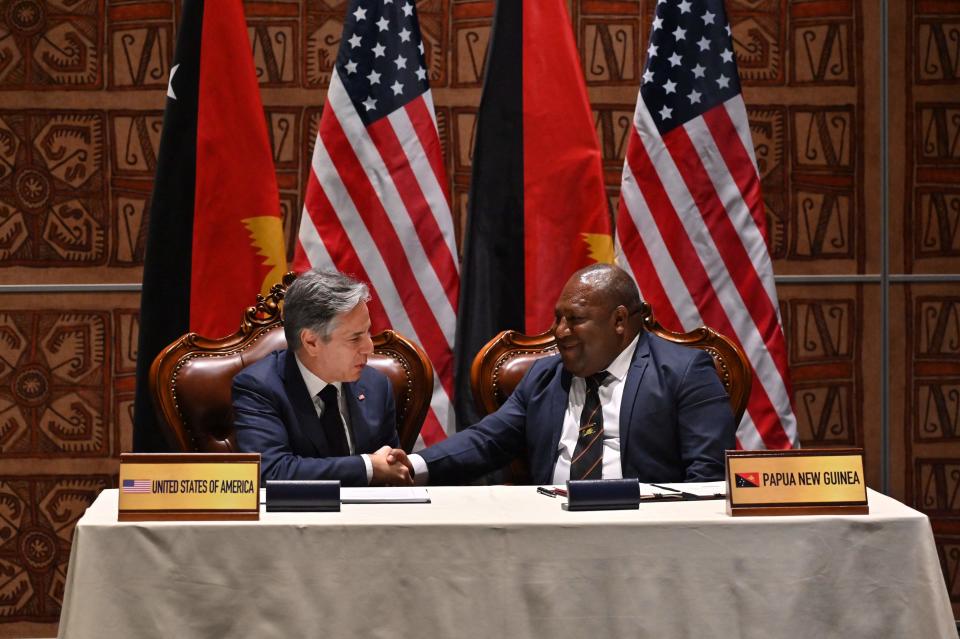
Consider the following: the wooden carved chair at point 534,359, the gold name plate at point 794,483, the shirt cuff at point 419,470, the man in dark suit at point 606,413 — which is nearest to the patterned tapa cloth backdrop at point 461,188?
the wooden carved chair at point 534,359

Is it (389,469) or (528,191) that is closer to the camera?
(389,469)

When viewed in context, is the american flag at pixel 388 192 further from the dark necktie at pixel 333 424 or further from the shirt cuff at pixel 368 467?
the shirt cuff at pixel 368 467

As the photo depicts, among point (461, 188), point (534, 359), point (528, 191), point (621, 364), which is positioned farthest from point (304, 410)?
point (461, 188)

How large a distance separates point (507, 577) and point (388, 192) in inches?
75.3

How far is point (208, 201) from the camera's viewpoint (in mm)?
3469

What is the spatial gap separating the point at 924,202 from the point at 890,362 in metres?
0.65

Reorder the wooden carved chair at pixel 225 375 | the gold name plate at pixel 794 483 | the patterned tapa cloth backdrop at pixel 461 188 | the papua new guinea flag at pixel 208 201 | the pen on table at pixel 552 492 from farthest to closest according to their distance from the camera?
1. the patterned tapa cloth backdrop at pixel 461 188
2. the papua new guinea flag at pixel 208 201
3. the wooden carved chair at pixel 225 375
4. the pen on table at pixel 552 492
5. the gold name plate at pixel 794 483

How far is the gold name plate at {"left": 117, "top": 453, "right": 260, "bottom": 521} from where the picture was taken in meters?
1.91

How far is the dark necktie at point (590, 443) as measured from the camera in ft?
9.28

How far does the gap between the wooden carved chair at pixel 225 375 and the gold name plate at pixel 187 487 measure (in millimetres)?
967

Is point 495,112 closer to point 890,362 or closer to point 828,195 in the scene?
point 828,195

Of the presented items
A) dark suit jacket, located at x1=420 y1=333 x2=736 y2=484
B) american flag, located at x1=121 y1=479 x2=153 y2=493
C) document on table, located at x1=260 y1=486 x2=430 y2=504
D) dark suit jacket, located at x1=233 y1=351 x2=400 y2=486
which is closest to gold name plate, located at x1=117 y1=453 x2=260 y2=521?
american flag, located at x1=121 y1=479 x2=153 y2=493

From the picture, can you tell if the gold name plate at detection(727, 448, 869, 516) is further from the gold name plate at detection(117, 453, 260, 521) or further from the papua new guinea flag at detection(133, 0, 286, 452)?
the papua new guinea flag at detection(133, 0, 286, 452)

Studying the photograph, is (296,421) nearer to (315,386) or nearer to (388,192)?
(315,386)
